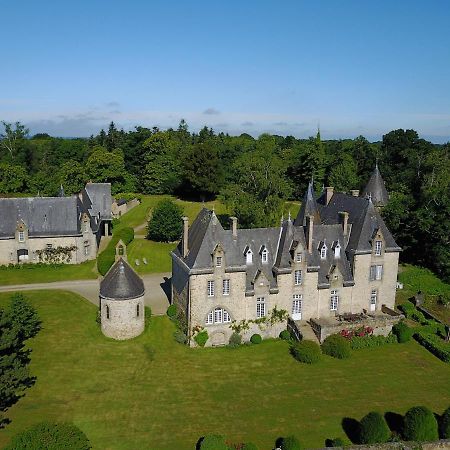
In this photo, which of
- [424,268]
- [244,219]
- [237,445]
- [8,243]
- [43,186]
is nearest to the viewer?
[237,445]

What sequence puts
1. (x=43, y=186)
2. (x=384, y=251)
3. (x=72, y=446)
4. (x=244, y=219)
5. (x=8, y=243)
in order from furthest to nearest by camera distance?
(x=43, y=186), (x=244, y=219), (x=8, y=243), (x=384, y=251), (x=72, y=446)

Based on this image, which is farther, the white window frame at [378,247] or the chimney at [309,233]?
the white window frame at [378,247]

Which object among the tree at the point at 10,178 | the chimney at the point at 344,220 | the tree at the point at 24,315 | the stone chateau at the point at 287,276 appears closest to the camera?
the tree at the point at 24,315

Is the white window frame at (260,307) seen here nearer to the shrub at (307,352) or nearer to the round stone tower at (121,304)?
the shrub at (307,352)

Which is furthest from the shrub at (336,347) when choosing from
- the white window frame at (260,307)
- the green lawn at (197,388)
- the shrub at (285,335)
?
the white window frame at (260,307)

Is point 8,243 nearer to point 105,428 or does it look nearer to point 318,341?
point 105,428

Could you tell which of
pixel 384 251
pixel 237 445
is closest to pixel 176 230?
pixel 384 251

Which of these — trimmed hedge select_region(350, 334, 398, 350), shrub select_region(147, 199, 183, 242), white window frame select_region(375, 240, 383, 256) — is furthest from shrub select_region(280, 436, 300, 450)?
shrub select_region(147, 199, 183, 242)

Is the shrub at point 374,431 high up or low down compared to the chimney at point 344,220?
down
